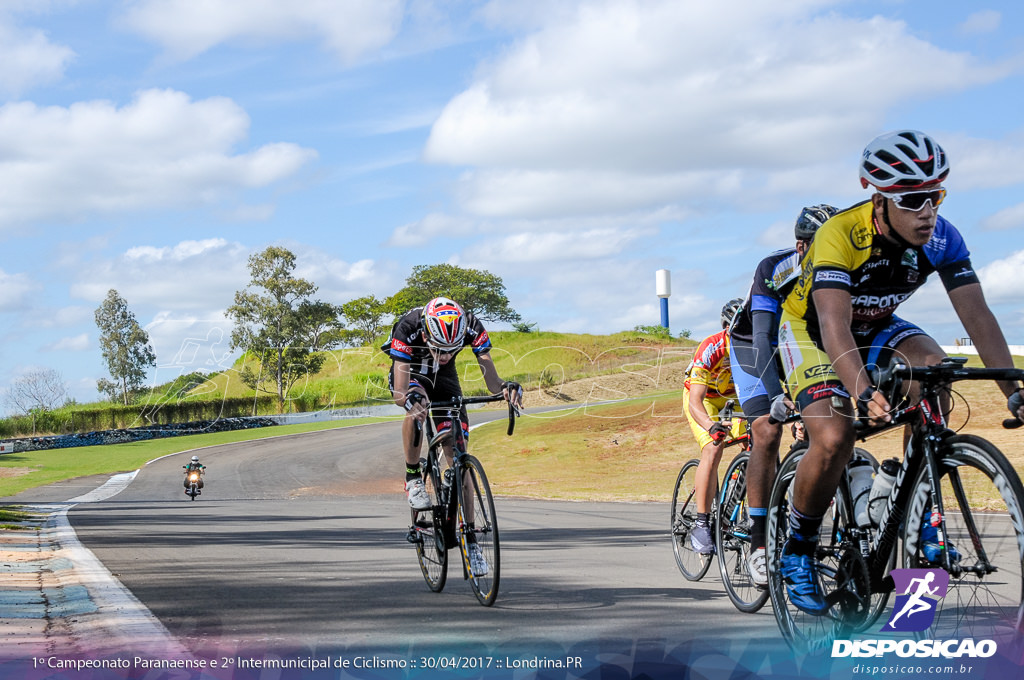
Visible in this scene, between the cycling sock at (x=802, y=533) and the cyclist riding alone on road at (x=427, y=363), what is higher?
the cyclist riding alone on road at (x=427, y=363)

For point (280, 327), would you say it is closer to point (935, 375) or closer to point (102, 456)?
point (102, 456)

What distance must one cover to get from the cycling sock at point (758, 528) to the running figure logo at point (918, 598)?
1726 millimetres

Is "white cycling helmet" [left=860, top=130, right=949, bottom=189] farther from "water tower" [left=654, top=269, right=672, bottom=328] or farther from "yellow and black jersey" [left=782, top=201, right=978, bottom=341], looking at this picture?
"water tower" [left=654, top=269, right=672, bottom=328]

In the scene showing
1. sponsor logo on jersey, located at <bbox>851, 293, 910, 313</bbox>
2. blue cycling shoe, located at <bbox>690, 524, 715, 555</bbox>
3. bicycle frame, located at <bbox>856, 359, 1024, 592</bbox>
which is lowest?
blue cycling shoe, located at <bbox>690, 524, 715, 555</bbox>

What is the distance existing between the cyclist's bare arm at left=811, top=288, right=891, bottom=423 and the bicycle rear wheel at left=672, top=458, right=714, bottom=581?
10.8 ft

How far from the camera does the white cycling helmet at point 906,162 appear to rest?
427 centimetres

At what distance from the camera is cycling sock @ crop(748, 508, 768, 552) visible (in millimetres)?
5863

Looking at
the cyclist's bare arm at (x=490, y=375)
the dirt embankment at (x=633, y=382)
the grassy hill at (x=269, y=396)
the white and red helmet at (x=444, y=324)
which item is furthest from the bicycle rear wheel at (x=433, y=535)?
the dirt embankment at (x=633, y=382)

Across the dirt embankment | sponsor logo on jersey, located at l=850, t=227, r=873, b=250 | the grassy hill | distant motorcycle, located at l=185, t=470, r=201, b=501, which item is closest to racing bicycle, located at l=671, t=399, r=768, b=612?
sponsor logo on jersey, located at l=850, t=227, r=873, b=250

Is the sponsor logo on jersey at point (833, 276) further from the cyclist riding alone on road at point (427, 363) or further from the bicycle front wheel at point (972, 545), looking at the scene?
the cyclist riding alone on road at point (427, 363)

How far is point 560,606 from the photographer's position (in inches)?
Answer: 245

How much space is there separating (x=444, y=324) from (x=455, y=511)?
132 cm

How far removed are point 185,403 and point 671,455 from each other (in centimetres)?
4041

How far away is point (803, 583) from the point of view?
466cm
